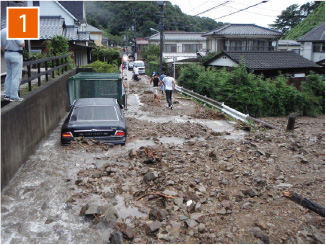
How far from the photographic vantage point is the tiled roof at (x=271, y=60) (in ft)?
81.6

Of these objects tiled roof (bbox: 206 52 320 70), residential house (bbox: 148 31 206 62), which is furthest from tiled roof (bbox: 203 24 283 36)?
residential house (bbox: 148 31 206 62)

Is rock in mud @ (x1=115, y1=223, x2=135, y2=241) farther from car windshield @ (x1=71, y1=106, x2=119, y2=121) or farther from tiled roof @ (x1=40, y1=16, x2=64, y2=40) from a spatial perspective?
tiled roof @ (x1=40, y1=16, x2=64, y2=40)

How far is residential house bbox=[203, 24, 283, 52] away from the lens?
44625 millimetres

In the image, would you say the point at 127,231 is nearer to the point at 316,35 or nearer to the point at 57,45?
the point at 57,45

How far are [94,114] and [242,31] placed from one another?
40034mm

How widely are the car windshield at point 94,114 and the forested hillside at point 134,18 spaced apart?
38694 millimetres

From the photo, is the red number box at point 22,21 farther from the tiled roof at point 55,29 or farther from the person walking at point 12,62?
the tiled roof at point 55,29

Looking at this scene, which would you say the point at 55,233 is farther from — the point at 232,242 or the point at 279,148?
the point at 279,148

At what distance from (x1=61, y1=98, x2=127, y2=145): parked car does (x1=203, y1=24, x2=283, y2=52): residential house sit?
122ft

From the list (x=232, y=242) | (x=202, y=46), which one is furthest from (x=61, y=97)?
(x=202, y=46)

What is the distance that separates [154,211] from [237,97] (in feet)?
46.3

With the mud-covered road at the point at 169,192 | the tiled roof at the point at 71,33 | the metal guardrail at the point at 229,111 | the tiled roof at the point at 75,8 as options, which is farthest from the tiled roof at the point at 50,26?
the tiled roof at the point at 75,8

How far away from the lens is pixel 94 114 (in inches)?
387

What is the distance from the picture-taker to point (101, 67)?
25.8 meters
